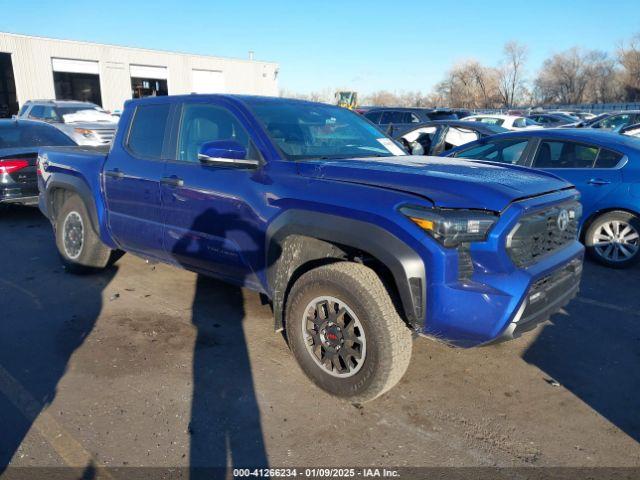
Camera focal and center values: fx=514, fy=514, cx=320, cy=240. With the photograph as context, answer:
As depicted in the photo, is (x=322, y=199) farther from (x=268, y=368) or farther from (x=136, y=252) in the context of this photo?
(x=136, y=252)

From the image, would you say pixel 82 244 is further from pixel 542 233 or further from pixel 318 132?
pixel 542 233

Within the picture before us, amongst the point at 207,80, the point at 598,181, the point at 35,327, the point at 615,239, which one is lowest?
the point at 35,327

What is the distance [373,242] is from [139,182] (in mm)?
2430

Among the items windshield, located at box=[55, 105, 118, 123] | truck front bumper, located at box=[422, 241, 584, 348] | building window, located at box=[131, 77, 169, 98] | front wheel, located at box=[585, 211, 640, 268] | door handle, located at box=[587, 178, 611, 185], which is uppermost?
building window, located at box=[131, 77, 169, 98]

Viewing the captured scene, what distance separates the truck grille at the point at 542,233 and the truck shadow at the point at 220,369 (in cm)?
163

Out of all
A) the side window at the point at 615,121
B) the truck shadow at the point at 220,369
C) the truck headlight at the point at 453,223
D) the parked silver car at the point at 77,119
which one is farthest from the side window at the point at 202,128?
the side window at the point at 615,121

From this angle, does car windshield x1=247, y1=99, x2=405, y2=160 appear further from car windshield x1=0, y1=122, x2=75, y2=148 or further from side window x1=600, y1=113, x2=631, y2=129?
side window x1=600, y1=113, x2=631, y2=129

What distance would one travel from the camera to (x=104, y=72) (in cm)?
3384

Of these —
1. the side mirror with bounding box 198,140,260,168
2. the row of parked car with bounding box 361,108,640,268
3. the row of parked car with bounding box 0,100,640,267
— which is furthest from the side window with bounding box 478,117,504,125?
the side mirror with bounding box 198,140,260,168

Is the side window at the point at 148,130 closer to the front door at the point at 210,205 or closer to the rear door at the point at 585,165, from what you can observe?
the front door at the point at 210,205

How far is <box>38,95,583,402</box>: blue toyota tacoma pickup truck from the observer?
2742 mm

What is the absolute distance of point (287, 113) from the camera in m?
4.03

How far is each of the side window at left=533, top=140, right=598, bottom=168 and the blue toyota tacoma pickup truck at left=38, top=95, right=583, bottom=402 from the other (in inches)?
115

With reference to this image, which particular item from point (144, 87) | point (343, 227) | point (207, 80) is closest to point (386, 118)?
point (343, 227)
